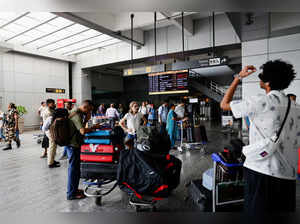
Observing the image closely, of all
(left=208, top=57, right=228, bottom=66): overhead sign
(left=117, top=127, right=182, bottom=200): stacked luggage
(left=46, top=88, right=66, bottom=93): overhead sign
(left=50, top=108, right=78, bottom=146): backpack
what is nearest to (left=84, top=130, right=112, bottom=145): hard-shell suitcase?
(left=50, top=108, right=78, bottom=146): backpack

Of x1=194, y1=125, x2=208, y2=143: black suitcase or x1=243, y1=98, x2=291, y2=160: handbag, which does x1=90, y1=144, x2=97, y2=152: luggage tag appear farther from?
x1=194, y1=125, x2=208, y2=143: black suitcase

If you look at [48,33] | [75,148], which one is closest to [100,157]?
[75,148]

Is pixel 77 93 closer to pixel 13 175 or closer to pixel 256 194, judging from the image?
pixel 13 175

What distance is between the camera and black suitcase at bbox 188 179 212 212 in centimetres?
244

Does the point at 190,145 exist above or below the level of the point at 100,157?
below

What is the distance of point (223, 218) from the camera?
2.27 ft

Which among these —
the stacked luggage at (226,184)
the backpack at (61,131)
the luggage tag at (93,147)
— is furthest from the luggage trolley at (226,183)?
the backpack at (61,131)

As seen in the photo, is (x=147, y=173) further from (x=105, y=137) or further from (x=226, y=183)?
(x=226, y=183)

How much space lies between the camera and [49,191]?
3.23 m

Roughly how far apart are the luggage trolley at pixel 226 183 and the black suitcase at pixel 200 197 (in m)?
0.13

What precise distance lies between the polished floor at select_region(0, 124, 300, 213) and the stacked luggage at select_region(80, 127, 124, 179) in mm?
495

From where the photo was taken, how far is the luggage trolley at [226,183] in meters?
2.32

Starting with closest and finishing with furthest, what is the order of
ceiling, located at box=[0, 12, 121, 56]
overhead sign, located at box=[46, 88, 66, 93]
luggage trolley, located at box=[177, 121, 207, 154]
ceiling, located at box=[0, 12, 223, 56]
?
luggage trolley, located at box=[177, 121, 207, 154] < ceiling, located at box=[0, 12, 223, 56] < ceiling, located at box=[0, 12, 121, 56] < overhead sign, located at box=[46, 88, 66, 93]

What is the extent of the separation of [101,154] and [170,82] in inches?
205
